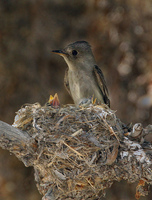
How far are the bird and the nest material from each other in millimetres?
1100

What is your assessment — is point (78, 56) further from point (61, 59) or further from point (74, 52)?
point (61, 59)

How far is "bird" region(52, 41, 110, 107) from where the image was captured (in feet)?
17.2

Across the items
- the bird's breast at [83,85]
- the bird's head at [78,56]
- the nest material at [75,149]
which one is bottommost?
the nest material at [75,149]

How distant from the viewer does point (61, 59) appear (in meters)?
6.20

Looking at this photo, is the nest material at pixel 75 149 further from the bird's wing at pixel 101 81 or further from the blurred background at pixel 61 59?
the blurred background at pixel 61 59

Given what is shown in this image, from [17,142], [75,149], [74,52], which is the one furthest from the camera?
[74,52]

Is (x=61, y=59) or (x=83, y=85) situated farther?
(x=61, y=59)

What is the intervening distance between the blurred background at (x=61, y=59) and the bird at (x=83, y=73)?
2.66ft

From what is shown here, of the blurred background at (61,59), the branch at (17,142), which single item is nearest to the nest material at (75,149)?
the branch at (17,142)

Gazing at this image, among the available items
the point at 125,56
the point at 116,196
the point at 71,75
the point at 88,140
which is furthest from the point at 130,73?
the point at 88,140

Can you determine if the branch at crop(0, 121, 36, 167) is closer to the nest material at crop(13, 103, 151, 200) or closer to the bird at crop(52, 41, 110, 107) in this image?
the nest material at crop(13, 103, 151, 200)

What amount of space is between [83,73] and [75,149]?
1.66 meters

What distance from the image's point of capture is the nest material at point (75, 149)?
384 centimetres

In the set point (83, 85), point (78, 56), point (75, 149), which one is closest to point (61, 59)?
point (78, 56)
